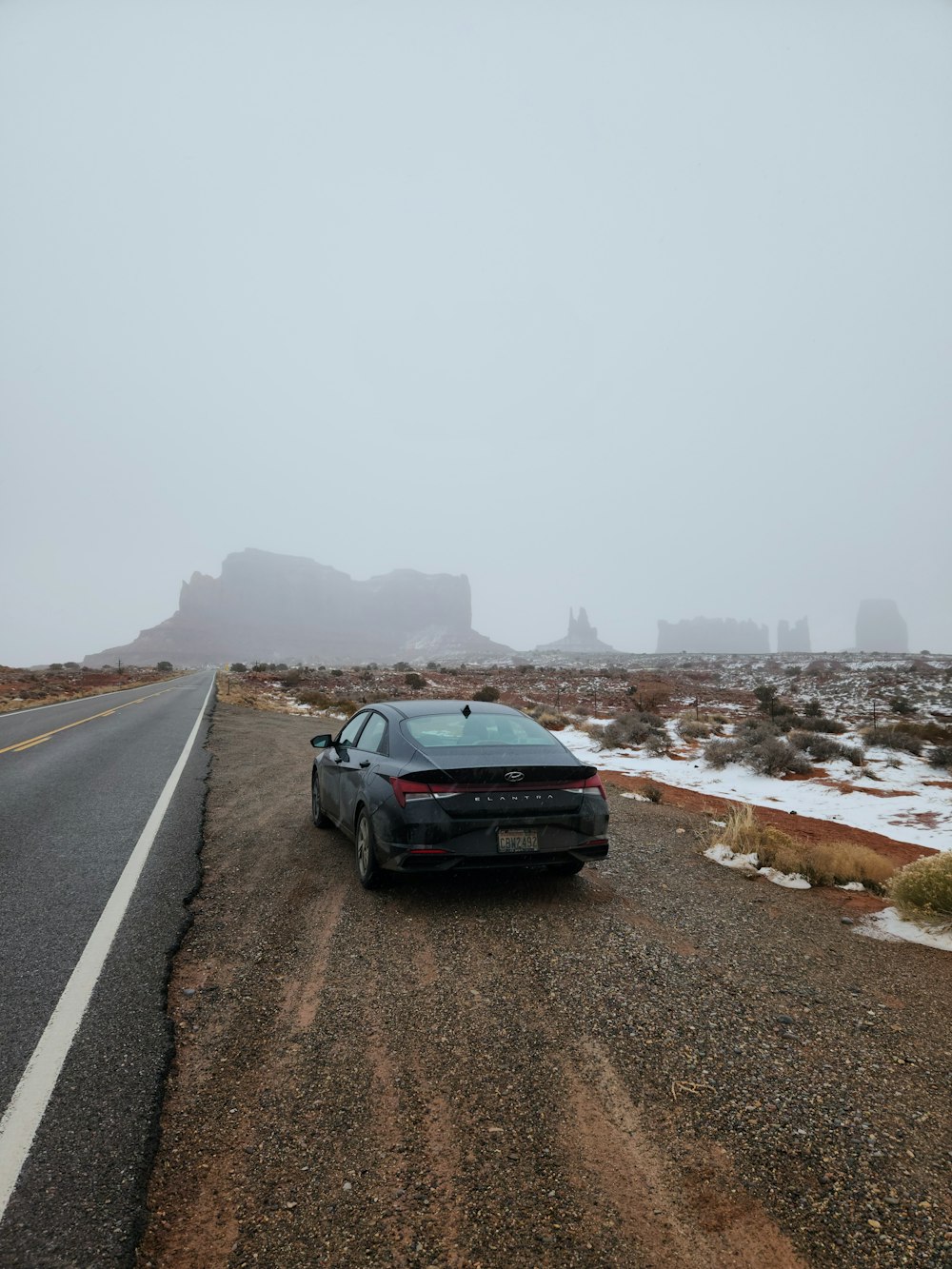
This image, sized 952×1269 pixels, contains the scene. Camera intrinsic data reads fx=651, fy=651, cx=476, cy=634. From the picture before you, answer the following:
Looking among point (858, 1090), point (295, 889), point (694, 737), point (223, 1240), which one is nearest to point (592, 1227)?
point (223, 1240)

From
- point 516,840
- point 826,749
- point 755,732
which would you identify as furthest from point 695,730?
point 516,840

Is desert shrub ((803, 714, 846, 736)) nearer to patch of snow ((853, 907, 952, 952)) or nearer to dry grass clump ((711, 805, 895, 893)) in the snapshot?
dry grass clump ((711, 805, 895, 893))

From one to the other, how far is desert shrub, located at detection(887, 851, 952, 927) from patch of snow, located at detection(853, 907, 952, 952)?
2.8 inches

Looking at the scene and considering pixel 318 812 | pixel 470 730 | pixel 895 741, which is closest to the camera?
pixel 470 730

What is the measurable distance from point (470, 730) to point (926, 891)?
369cm

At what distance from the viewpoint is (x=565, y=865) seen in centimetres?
502

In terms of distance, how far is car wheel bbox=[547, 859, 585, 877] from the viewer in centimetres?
489

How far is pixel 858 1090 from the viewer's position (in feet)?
9.52

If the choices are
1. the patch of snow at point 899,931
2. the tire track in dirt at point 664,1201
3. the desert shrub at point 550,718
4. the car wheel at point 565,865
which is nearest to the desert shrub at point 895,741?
the desert shrub at point 550,718

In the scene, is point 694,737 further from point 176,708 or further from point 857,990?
point 176,708

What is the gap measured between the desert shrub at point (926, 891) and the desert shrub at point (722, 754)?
324 inches

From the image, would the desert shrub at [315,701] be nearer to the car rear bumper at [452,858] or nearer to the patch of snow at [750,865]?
the patch of snow at [750,865]

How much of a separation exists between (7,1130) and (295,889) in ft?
9.30

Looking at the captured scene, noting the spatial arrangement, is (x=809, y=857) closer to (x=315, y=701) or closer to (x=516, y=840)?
(x=516, y=840)
